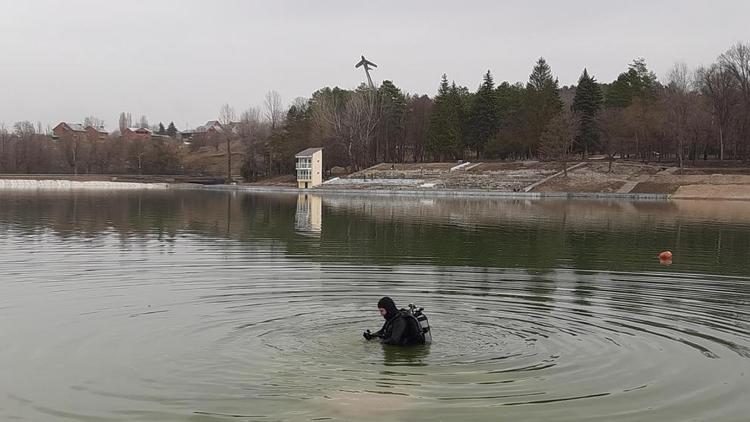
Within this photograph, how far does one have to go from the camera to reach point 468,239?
30609 millimetres

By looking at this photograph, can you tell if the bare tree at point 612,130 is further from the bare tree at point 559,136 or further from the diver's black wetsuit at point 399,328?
the diver's black wetsuit at point 399,328

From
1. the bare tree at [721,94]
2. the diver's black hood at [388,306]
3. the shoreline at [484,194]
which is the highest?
the bare tree at [721,94]

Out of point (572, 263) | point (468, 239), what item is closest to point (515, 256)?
point (572, 263)

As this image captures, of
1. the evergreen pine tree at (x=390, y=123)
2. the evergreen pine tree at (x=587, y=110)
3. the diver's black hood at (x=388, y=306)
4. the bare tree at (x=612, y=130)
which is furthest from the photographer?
the evergreen pine tree at (x=390, y=123)

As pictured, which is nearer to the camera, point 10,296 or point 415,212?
point 10,296

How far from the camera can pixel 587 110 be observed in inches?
3878

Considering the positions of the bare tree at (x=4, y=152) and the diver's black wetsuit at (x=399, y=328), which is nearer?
the diver's black wetsuit at (x=399, y=328)

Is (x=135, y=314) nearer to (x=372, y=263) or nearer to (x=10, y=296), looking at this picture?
(x=10, y=296)

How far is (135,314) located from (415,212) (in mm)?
36068

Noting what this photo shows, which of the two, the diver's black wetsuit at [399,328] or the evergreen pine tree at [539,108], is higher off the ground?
the evergreen pine tree at [539,108]

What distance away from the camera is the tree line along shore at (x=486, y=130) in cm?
8800

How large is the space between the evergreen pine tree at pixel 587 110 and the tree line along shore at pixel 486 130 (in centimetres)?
14

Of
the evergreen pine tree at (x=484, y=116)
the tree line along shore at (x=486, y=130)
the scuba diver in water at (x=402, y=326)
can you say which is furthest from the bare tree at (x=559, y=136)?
the scuba diver in water at (x=402, y=326)

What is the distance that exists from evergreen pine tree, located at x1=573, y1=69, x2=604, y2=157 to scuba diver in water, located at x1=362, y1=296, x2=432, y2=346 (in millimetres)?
90044
